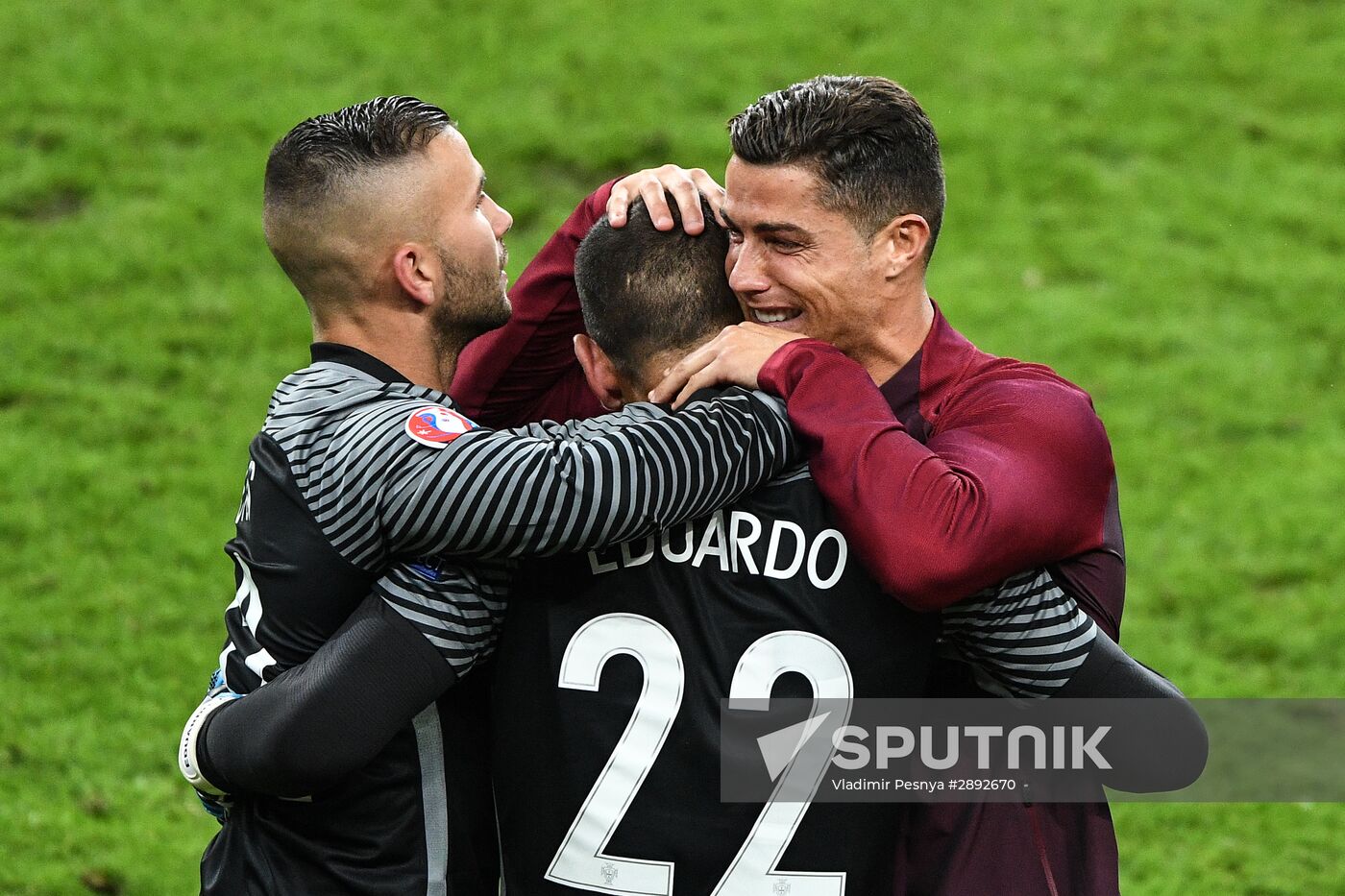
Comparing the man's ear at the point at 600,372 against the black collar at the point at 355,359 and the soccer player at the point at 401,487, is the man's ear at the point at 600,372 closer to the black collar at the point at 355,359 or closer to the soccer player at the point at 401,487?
the soccer player at the point at 401,487

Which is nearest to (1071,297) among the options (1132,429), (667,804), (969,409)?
(1132,429)

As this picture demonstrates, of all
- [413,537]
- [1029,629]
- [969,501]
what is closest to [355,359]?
[413,537]

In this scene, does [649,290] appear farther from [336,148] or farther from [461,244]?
[336,148]

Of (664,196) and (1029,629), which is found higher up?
(664,196)

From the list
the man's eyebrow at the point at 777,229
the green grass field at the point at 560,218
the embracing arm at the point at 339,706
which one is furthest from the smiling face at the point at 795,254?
the green grass field at the point at 560,218

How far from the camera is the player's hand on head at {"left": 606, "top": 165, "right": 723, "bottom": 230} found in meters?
3.13

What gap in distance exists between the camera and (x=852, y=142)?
316 centimetres

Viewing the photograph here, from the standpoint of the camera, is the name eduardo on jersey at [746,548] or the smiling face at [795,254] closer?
the name eduardo on jersey at [746,548]

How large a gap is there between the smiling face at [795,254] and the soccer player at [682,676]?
0.49 m

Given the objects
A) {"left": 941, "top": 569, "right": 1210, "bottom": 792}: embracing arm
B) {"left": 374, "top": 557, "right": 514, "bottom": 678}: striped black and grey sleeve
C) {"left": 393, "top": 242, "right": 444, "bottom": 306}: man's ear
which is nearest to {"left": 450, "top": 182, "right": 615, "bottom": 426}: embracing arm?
{"left": 393, "top": 242, "right": 444, "bottom": 306}: man's ear

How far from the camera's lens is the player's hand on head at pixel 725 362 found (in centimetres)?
283

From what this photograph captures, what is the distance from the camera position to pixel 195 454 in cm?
750

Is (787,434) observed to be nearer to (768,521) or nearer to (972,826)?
(768,521)

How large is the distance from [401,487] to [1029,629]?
3.71 ft
